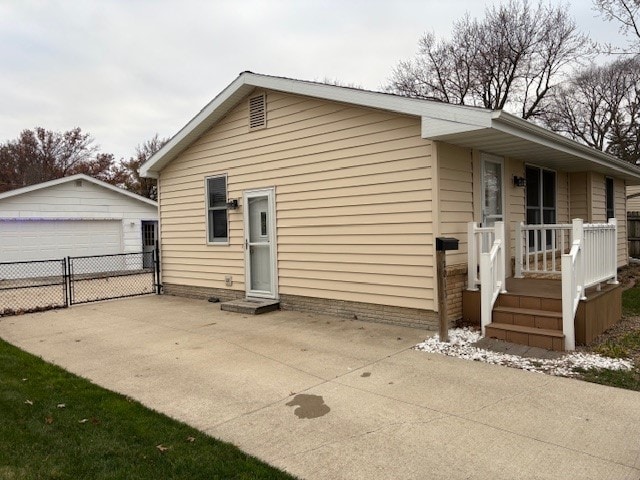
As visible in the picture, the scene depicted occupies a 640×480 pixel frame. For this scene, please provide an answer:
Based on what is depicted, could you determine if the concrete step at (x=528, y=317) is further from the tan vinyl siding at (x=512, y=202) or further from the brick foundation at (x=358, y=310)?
the tan vinyl siding at (x=512, y=202)

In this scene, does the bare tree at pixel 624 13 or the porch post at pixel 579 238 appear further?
the bare tree at pixel 624 13

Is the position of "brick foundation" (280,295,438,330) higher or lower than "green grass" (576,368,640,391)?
higher

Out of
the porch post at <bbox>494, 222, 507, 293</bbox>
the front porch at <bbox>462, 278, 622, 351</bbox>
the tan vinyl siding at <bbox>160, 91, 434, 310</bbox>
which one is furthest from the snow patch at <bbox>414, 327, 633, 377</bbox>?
the porch post at <bbox>494, 222, 507, 293</bbox>

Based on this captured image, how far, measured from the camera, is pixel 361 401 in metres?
3.73

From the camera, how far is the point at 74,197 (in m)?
14.9

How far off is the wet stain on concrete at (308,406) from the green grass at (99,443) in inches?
28.8

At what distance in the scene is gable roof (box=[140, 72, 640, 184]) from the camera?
5340 millimetres

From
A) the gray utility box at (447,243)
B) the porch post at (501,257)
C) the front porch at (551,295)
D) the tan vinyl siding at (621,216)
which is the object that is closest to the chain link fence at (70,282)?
the gray utility box at (447,243)

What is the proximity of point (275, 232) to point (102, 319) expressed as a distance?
325cm

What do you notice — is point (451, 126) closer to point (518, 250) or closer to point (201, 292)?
point (518, 250)

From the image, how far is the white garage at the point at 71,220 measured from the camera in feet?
44.8

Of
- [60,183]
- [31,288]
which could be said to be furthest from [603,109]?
[31,288]

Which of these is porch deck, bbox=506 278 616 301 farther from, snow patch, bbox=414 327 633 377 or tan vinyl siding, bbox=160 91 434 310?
tan vinyl siding, bbox=160 91 434 310

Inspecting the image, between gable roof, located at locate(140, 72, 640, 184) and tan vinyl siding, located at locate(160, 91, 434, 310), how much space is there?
0.98ft
